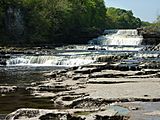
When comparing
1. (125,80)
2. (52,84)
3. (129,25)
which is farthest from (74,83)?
(129,25)

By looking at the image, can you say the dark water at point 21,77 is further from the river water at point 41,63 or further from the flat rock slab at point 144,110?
the flat rock slab at point 144,110

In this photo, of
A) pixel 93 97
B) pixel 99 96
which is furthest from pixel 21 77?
pixel 93 97

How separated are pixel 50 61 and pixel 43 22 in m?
39.8

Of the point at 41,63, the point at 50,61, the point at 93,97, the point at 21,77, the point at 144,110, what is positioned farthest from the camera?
the point at 41,63

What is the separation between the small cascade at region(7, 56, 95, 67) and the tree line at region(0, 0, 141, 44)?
95.2 ft

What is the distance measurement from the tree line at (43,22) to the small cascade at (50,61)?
95.2 ft

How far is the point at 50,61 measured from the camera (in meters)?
45.8

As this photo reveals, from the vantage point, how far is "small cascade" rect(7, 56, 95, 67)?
147 feet

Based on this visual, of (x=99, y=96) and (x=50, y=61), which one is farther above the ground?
(x=99, y=96)

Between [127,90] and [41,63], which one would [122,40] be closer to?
[41,63]

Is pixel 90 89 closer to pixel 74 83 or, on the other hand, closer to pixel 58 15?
pixel 74 83

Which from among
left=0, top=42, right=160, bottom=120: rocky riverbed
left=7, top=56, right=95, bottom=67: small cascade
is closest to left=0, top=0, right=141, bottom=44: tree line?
left=7, top=56, right=95, bottom=67: small cascade

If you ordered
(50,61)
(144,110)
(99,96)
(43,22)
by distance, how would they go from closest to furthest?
1. (144,110)
2. (99,96)
3. (50,61)
4. (43,22)

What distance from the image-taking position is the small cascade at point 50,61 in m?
44.9
